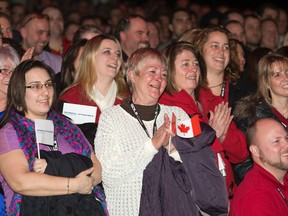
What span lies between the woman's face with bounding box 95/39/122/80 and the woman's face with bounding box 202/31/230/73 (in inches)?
32.6

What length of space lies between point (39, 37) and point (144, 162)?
11.9ft

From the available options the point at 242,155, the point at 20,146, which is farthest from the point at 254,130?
the point at 20,146

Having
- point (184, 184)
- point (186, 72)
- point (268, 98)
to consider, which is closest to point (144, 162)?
point (184, 184)

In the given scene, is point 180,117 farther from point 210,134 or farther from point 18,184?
point 18,184

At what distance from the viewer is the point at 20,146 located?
537cm

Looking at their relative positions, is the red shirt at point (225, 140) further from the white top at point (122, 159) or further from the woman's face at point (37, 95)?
the woman's face at point (37, 95)

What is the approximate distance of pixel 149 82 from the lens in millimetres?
5980

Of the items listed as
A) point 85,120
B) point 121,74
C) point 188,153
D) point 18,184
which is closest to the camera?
point 18,184

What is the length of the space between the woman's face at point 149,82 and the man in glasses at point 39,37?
9.58 feet

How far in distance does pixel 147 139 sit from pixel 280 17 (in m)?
8.03

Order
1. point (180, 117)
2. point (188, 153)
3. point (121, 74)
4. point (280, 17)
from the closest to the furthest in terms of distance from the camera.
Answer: point (188, 153) → point (180, 117) → point (121, 74) → point (280, 17)

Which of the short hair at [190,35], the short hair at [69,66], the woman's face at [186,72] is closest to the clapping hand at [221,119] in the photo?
the woman's face at [186,72]

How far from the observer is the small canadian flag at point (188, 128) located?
550cm

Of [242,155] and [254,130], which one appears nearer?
[254,130]
